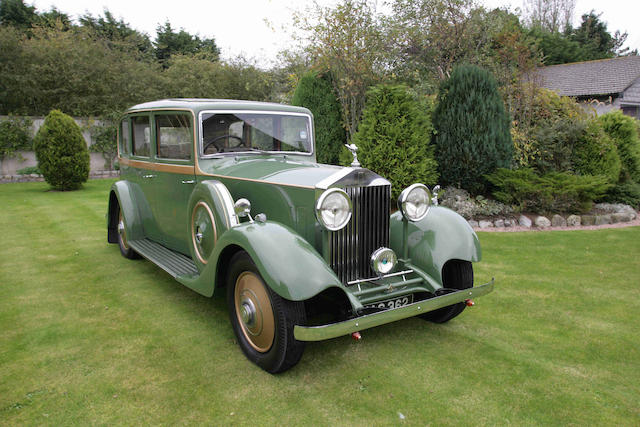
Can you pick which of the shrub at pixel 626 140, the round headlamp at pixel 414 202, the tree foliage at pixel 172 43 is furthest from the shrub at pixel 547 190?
the tree foliage at pixel 172 43

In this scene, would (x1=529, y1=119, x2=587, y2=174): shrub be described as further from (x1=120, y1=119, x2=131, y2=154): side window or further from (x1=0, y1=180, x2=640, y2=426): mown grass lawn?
(x1=120, y1=119, x2=131, y2=154): side window

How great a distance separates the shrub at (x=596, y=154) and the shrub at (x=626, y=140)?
76 centimetres

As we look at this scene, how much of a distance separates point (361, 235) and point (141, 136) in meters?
3.16

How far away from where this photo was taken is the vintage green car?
271cm

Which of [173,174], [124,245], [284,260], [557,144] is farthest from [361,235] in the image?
[557,144]

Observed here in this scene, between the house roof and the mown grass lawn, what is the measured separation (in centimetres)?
1938

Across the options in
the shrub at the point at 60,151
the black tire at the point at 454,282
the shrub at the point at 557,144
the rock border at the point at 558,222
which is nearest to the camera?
the black tire at the point at 454,282

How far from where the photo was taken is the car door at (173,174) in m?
4.08

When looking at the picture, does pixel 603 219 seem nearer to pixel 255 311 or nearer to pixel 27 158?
pixel 255 311

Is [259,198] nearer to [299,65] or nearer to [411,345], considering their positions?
[411,345]

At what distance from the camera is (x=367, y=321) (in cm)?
259

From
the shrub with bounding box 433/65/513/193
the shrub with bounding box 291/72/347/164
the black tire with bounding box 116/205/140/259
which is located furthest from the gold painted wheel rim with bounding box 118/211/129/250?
the shrub with bounding box 433/65/513/193

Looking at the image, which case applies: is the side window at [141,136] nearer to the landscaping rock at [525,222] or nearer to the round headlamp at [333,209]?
the round headlamp at [333,209]

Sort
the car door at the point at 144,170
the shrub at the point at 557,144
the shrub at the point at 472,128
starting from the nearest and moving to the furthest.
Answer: the car door at the point at 144,170 → the shrub at the point at 472,128 → the shrub at the point at 557,144
